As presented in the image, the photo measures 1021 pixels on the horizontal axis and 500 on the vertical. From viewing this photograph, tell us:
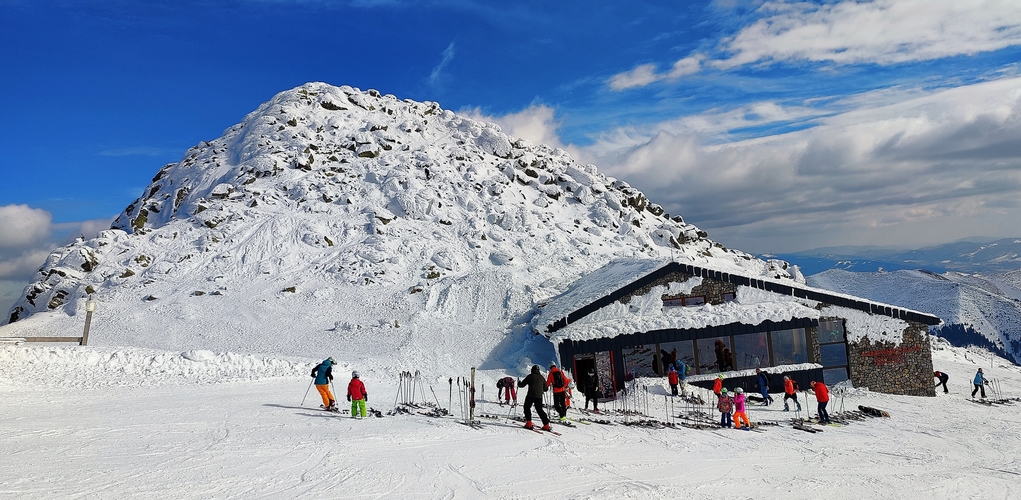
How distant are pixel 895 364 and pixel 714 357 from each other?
7.76m

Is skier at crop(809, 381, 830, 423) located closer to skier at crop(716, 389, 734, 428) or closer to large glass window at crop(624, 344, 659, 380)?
skier at crop(716, 389, 734, 428)

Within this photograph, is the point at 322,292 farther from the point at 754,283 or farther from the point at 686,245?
the point at 686,245

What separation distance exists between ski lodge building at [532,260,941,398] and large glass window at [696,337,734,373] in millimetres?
104

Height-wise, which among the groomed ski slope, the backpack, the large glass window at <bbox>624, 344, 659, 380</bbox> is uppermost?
the large glass window at <bbox>624, 344, 659, 380</bbox>

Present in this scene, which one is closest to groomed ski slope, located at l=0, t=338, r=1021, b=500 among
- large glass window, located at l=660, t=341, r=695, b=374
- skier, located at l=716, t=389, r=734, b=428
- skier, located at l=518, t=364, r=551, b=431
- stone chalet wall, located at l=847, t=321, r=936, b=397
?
skier, located at l=518, t=364, r=551, b=431

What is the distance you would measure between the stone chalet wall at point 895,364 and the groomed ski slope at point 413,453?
470 cm

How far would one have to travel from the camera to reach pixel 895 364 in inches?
974

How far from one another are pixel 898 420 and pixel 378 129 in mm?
51070

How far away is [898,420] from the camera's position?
1895 centimetres

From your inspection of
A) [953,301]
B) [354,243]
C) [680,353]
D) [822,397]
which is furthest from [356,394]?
[953,301]

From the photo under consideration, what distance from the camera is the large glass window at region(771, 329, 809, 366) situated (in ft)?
84.8

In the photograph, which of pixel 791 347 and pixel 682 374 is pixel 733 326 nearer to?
pixel 682 374

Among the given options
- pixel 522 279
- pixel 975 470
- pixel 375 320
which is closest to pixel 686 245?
pixel 522 279

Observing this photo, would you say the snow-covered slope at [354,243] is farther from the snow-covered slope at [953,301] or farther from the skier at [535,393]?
the snow-covered slope at [953,301]
